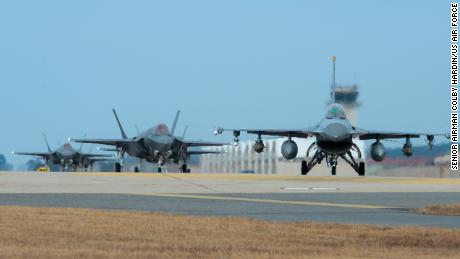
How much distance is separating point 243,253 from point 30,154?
124994mm

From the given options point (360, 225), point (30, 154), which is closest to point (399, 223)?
point (360, 225)

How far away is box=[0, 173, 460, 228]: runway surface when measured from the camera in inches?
899

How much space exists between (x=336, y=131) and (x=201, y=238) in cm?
4252

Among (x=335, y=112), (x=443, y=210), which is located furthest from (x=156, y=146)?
(x=443, y=210)

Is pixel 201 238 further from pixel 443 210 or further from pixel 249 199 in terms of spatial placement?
pixel 249 199

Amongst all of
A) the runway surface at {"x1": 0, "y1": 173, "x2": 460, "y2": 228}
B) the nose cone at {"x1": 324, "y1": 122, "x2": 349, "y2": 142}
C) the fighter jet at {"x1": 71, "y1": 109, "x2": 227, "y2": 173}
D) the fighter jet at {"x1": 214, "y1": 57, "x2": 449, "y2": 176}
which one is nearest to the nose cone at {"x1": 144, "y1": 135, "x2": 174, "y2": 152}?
the fighter jet at {"x1": 71, "y1": 109, "x2": 227, "y2": 173}

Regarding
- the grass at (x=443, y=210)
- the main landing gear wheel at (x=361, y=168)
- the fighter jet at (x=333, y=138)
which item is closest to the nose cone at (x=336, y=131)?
the fighter jet at (x=333, y=138)

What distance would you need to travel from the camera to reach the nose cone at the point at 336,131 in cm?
5841

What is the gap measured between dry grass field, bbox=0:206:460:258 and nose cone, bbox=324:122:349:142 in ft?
125

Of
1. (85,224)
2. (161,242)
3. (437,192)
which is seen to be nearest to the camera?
(161,242)

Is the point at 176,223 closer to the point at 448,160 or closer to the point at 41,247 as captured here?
the point at 41,247

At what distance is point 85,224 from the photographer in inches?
733

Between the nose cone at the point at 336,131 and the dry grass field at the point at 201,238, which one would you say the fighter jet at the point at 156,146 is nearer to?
the nose cone at the point at 336,131

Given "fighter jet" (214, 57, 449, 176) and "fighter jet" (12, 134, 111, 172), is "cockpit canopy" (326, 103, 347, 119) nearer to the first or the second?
"fighter jet" (214, 57, 449, 176)
